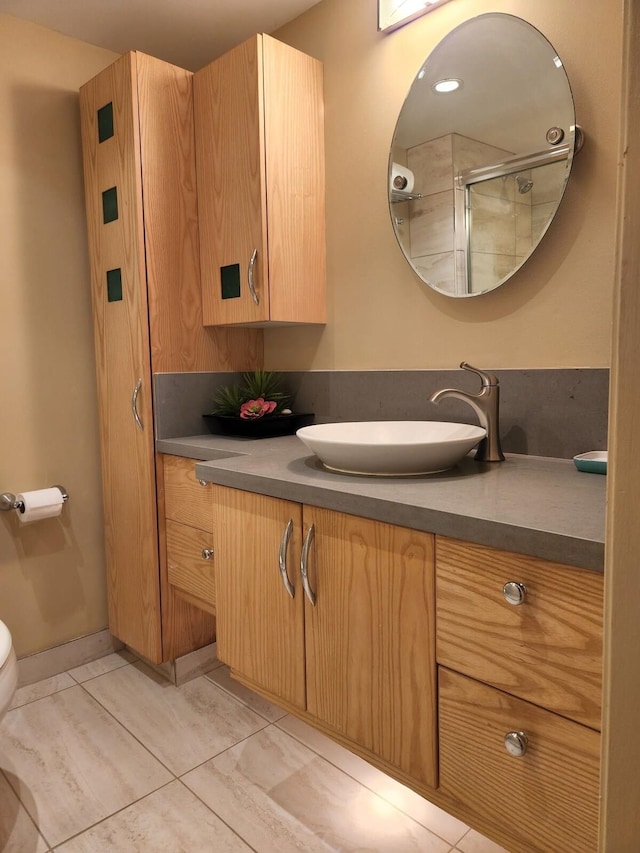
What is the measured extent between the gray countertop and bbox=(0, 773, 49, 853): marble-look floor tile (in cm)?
92

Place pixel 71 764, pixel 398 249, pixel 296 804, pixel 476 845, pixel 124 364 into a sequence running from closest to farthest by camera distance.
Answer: pixel 476 845, pixel 296 804, pixel 71 764, pixel 398 249, pixel 124 364

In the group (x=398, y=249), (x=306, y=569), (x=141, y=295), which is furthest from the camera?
(x=141, y=295)

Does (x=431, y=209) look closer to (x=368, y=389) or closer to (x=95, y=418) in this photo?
(x=368, y=389)

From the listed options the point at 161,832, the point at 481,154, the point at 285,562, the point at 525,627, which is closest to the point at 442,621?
the point at 525,627

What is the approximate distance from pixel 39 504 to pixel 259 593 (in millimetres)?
968

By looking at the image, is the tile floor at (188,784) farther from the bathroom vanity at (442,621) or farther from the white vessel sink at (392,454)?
the white vessel sink at (392,454)

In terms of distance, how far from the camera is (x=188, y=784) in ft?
4.91

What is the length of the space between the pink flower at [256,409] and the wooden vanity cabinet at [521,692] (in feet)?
3.20

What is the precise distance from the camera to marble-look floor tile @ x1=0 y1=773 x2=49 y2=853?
1.31 meters

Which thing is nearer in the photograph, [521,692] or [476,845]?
[521,692]

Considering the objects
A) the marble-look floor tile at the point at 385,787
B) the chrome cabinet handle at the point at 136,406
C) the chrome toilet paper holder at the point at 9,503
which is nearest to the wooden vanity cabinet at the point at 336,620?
the marble-look floor tile at the point at 385,787

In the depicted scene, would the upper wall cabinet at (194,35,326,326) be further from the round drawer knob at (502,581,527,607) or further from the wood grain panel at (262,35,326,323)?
the round drawer knob at (502,581,527,607)

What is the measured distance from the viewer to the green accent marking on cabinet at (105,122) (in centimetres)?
183

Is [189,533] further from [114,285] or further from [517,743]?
[517,743]
